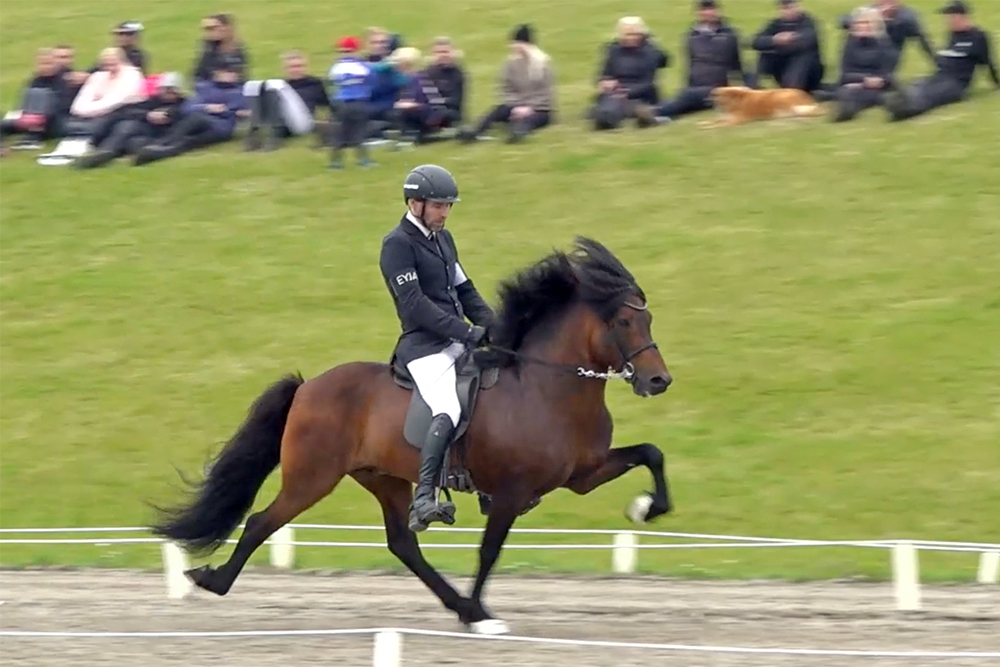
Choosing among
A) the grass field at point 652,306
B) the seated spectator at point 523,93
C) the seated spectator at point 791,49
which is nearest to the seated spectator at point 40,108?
the grass field at point 652,306

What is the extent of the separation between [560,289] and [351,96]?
30.9 ft

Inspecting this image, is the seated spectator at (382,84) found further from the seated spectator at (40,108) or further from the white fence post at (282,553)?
the white fence post at (282,553)

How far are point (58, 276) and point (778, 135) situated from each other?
7863 mm

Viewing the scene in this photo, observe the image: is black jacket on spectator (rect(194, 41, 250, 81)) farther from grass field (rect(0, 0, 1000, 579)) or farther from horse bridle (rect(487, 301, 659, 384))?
horse bridle (rect(487, 301, 659, 384))

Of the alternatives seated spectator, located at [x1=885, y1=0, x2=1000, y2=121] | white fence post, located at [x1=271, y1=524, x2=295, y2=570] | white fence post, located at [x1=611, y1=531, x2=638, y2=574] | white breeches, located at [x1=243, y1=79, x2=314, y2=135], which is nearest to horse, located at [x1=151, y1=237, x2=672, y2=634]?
white fence post, located at [x1=271, y1=524, x2=295, y2=570]

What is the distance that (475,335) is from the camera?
8.56 metres

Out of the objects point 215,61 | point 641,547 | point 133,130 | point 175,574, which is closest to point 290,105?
point 215,61

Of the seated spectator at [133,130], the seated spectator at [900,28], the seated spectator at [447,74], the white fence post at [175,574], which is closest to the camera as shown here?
the white fence post at [175,574]

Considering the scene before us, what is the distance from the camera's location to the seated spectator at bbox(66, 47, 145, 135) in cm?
1869

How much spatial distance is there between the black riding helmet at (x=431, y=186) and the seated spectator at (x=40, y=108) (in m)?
11.9

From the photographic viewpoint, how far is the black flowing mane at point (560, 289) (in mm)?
8430

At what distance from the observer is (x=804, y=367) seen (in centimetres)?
1456

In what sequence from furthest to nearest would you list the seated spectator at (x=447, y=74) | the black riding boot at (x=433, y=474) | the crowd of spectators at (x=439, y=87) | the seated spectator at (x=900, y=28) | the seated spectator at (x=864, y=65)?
the seated spectator at (x=447, y=74) < the crowd of spectators at (x=439, y=87) < the seated spectator at (x=900, y=28) < the seated spectator at (x=864, y=65) < the black riding boot at (x=433, y=474)

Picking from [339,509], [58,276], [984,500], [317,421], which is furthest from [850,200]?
[317,421]
